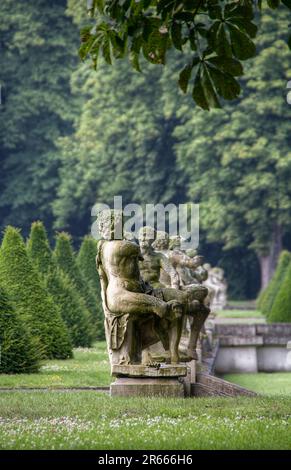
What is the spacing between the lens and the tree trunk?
135 feet

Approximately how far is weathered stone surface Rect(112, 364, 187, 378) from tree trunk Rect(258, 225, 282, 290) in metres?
30.7

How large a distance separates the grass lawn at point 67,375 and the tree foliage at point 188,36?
225 inches

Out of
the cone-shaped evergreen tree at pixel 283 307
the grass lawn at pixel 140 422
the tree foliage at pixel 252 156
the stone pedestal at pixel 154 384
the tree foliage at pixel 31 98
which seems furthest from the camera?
the tree foliage at pixel 31 98

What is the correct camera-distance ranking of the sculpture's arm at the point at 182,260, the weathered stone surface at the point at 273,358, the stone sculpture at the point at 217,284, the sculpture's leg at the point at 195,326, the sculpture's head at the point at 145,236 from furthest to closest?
the stone sculpture at the point at 217,284 → the weathered stone surface at the point at 273,358 → the sculpture's arm at the point at 182,260 → the sculpture's leg at the point at 195,326 → the sculpture's head at the point at 145,236

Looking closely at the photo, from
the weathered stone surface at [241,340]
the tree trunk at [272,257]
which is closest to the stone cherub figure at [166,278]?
the weathered stone surface at [241,340]

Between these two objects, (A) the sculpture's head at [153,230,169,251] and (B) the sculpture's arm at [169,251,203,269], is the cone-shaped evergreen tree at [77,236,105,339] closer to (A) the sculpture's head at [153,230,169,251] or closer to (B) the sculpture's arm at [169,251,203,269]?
(B) the sculpture's arm at [169,251,203,269]

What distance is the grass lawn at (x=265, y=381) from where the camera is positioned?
48.8ft

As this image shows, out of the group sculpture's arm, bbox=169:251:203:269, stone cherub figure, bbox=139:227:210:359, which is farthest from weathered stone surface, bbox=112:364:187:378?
sculpture's arm, bbox=169:251:203:269

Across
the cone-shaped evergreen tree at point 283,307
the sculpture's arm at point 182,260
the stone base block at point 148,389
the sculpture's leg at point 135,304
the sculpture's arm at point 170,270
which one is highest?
the sculpture's arm at point 182,260

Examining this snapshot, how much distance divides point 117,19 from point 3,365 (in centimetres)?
691

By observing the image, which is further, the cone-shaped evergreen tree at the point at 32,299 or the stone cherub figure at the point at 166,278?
the cone-shaped evergreen tree at the point at 32,299

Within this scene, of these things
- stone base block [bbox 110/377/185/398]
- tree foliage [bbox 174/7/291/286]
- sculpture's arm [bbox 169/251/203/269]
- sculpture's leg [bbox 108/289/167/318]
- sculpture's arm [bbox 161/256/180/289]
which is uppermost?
tree foliage [bbox 174/7/291/286]

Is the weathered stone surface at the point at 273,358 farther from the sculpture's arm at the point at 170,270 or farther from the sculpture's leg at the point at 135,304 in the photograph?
the sculpture's leg at the point at 135,304

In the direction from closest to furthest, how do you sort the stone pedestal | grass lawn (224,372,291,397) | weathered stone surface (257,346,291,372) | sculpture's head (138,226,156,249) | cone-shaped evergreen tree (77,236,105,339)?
the stone pedestal, sculpture's head (138,226,156,249), grass lawn (224,372,291,397), weathered stone surface (257,346,291,372), cone-shaped evergreen tree (77,236,105,339)
